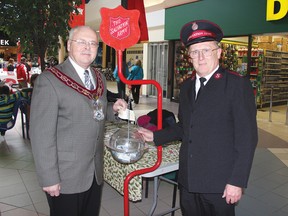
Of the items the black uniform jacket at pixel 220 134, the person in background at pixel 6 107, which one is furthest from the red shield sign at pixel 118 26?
the person in background at pixel 6 107

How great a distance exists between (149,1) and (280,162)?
9.07 metres

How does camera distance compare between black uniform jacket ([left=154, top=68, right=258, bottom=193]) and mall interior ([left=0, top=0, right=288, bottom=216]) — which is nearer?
black uniform jacket ([left=154, top=68, right=258, bottom=193])

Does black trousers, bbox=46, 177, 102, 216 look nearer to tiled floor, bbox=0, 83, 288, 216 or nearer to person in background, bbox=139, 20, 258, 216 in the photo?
person in background, bbox=139, 20, 258, 216

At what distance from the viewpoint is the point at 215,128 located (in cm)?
169

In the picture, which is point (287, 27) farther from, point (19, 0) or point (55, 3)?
point (19, 0)

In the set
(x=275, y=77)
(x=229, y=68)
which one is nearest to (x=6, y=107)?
(x=229, y=68)

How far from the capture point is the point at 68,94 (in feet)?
5.62

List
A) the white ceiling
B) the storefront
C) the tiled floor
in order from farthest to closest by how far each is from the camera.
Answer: the white ceiling < the storefront < the tiled floor

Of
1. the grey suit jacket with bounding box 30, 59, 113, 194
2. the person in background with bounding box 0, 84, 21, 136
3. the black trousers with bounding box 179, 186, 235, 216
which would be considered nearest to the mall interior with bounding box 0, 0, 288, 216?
the person in background with bounding box 0, 84, 21, 136

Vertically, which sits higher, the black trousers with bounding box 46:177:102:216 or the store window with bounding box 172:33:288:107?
the store window with bounding box 172:33:288:107

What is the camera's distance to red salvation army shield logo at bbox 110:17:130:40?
1862 millimetres

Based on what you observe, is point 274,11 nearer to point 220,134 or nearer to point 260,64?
point 260,64

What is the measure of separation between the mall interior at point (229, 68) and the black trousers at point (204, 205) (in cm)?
57

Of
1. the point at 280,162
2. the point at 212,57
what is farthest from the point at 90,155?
the point at 280,162
